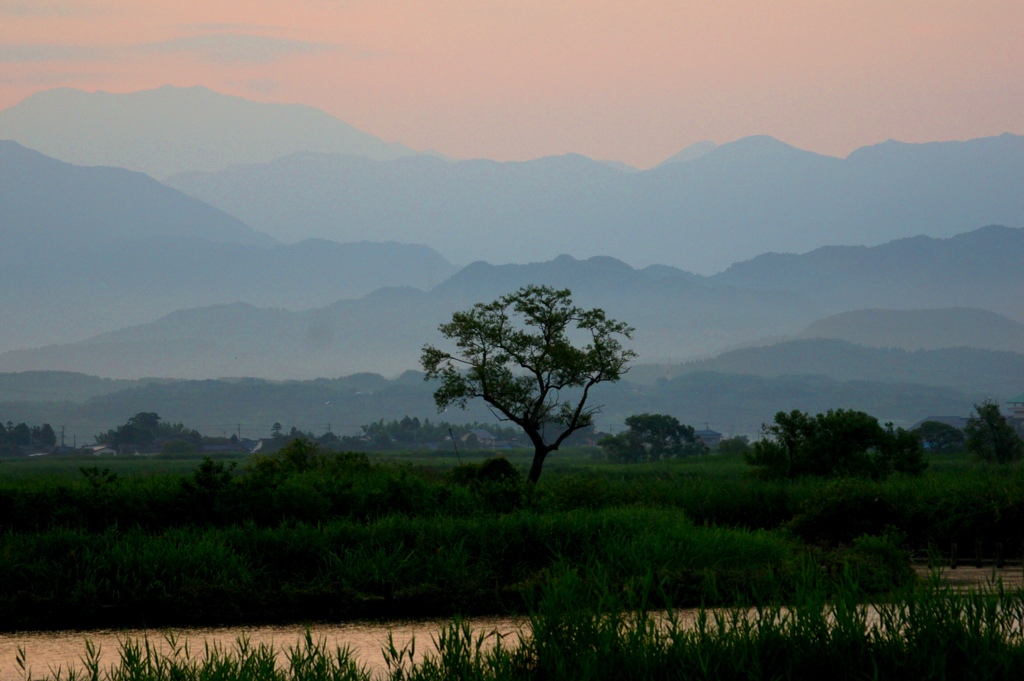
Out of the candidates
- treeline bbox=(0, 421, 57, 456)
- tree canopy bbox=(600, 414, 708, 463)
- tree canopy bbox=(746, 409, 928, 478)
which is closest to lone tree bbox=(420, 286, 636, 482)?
tree canopy bbox=(746, 409, 928, 478)

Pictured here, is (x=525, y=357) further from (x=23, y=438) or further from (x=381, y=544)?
(x=23, y=438)

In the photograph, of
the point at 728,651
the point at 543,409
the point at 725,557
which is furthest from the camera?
the point at 543,409

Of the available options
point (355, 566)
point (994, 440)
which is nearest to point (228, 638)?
point (355, 566)

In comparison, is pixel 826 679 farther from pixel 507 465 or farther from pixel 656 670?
pixel 507 465

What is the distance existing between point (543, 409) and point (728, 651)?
29.3m

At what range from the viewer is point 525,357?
131ft

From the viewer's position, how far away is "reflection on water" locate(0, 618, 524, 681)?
14641mm

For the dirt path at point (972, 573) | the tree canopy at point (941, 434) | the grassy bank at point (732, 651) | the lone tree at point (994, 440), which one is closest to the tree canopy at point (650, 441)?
the tree canopy at point (941, 434)

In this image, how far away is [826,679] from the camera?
10.1m

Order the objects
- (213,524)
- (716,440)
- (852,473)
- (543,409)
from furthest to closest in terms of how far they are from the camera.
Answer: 1. (716,440)
2. (543,409)
3. (852,473)
4. (213,524)

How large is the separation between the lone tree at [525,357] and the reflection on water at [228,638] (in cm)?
2221

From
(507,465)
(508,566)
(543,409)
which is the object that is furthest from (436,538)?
(543,409)

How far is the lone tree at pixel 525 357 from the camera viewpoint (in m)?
39.0

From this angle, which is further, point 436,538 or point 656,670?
point 436,538
